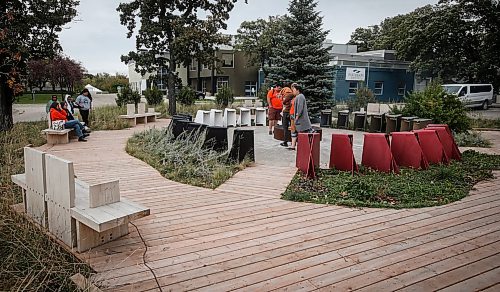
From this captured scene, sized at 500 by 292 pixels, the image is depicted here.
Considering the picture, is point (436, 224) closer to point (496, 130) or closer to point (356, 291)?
point (356, 291)

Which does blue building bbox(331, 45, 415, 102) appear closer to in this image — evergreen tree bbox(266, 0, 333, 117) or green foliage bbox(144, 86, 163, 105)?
evergreen tree bbox(266, 0, 333, 117)

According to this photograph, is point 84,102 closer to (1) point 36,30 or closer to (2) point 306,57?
(1) point 36,30

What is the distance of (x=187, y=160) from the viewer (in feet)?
22.9

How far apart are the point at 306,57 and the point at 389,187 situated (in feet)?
38.3

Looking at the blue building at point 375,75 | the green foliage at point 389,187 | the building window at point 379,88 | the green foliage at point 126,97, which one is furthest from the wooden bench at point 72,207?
the building window at point 379,88

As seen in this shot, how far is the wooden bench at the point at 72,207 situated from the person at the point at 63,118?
259 inches

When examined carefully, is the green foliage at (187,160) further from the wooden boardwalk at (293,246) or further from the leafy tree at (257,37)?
the leafy tree at (257,37)

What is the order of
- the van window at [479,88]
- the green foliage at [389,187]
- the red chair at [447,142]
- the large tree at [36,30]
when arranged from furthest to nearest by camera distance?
1. the van window at [479,88]
2. the large tree at [36,30]
3. the red chair at [447,142]
4. the green foliage at [389,187]

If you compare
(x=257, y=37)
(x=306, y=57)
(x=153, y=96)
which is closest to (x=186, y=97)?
(x=153, y=96)

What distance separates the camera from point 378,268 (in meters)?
3.13

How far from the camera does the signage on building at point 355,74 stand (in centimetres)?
3084

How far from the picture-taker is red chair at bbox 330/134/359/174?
6.45 meters

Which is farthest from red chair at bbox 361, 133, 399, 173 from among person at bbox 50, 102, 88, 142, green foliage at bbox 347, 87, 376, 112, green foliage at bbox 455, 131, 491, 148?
green foliage at bbox 347, 87, 376, 112

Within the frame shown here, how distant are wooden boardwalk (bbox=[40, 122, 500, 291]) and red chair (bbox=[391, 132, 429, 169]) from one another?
1.26 meters
